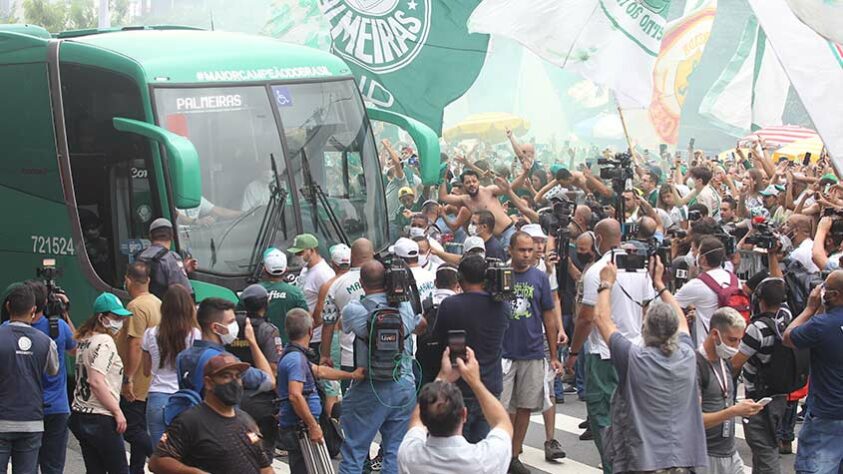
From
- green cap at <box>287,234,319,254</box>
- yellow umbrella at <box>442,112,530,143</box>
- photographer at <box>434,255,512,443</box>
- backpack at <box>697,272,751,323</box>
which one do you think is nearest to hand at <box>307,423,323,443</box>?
photographer at <box>434,255,512,443</box>

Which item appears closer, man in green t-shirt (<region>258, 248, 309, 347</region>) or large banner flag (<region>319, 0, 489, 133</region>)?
man in green t-shirt (<region>258, 248, 309, 347</region>)

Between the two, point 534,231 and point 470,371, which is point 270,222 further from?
point 470,371

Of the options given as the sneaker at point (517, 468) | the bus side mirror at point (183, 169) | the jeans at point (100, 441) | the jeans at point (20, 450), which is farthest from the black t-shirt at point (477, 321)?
the bus side mirror at point (183, 169)

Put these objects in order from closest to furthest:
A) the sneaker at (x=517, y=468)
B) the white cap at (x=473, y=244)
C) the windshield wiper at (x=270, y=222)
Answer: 1. the sneaker at (x=517, y=468)
2. the white cap at (x=473, y=244)
3. the windshield wiper at (x=270, y=222)

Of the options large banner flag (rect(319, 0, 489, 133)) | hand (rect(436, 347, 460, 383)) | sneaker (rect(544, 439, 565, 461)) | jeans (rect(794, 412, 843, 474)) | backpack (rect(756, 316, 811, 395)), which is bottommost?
sneaker (rect(544, 439, 565, 461))

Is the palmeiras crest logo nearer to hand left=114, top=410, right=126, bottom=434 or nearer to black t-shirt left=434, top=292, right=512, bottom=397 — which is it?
black t-shirt left=434, top=292, right=512, bottom=397

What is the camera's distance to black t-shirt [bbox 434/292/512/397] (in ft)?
28.3

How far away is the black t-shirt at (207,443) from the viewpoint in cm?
595

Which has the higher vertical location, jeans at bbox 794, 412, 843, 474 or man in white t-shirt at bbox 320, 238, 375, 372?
man in white t-shirt at bbox 320, 238, 375, 372

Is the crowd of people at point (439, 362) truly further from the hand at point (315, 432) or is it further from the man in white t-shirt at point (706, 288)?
the hand at point (315, 432)

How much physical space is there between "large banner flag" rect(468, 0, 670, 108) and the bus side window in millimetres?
6546

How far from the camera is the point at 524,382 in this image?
9.94 metres

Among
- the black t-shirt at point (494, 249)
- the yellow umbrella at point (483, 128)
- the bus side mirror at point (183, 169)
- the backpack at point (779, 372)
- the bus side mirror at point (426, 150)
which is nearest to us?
the backpack at point (779, 372)

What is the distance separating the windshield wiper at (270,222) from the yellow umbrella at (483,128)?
60.0ft
